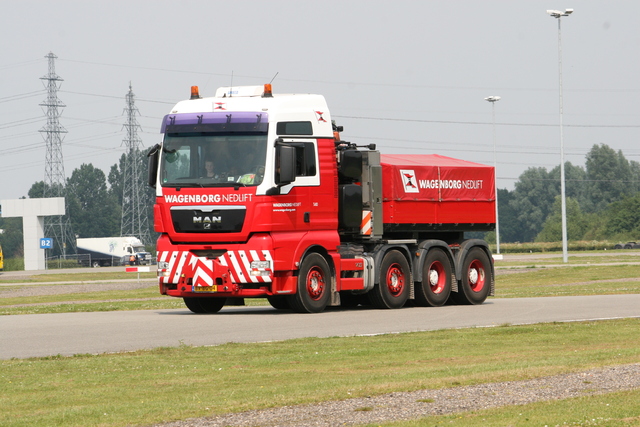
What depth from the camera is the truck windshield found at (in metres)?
19.8

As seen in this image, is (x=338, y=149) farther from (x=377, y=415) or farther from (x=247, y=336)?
(x=377, y=415)

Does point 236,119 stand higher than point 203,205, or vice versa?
point 236,119

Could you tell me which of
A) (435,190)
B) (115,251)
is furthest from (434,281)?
(115,251)

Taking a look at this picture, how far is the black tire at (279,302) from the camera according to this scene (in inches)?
853

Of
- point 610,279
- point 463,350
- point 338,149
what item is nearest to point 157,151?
point 338,149

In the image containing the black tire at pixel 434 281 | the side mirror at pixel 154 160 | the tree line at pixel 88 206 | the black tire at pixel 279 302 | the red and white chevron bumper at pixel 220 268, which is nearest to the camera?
the red and white chevron bumper at pixel 220 268

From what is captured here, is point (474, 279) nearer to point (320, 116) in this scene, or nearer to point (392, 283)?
point (392, 283)

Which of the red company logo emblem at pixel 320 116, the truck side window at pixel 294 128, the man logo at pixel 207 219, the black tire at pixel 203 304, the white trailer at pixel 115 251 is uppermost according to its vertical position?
the red company logo emblem at pixel 320 116

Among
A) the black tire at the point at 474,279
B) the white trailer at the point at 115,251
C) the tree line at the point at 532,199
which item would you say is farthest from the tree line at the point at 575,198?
the black tire at the point at 474,279

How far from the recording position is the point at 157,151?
20.6 metres

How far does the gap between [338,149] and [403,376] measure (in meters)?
11.1

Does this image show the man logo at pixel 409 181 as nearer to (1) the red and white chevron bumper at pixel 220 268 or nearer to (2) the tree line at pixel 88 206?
(1) the red and white chevron bumper at pixel 220 268

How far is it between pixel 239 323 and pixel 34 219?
76353mm

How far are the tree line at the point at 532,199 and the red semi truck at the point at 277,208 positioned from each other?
118 metres
